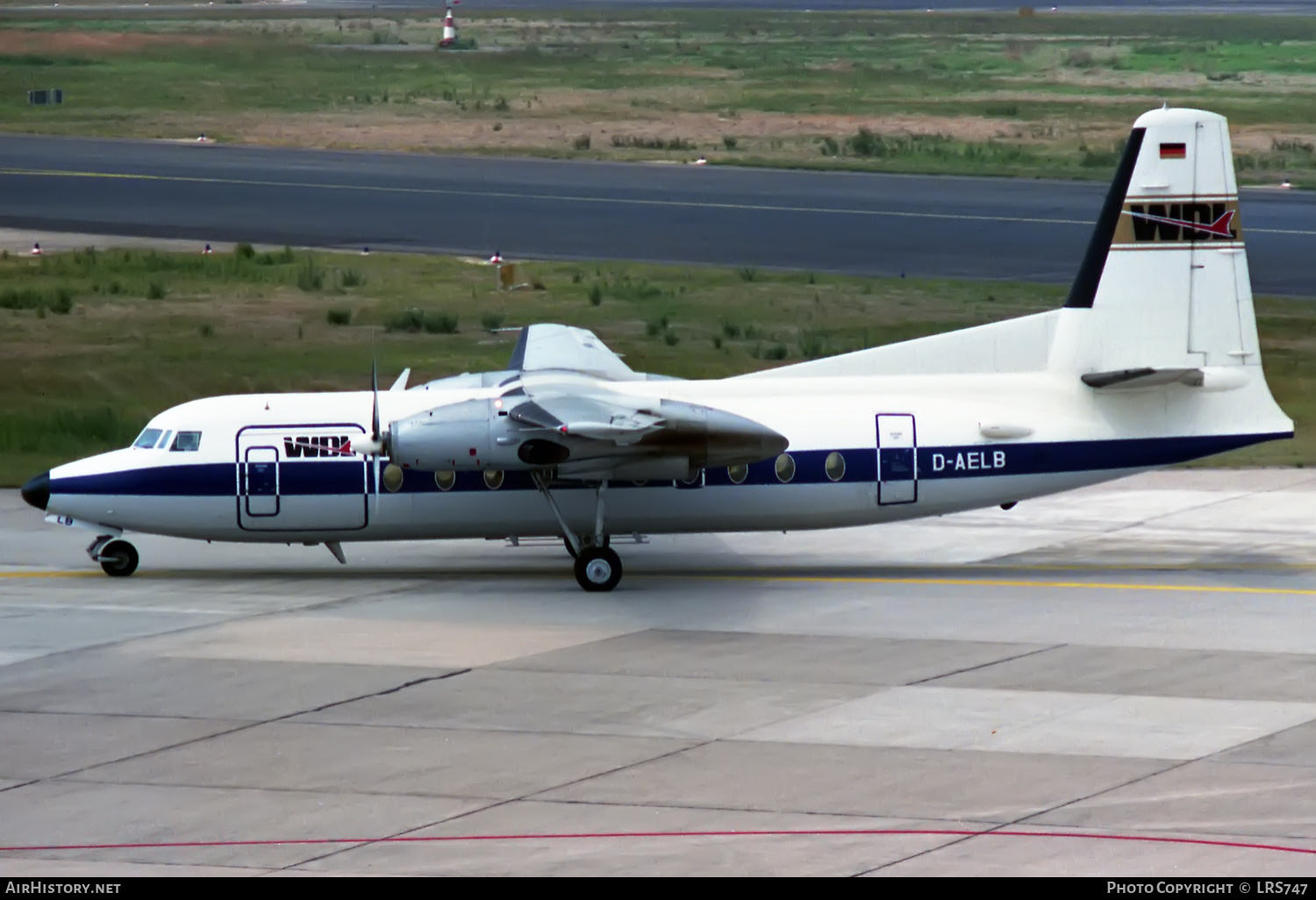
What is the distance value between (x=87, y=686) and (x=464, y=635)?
469cm

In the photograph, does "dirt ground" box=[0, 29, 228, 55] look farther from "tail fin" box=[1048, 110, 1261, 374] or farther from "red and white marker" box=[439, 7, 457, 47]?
"tail fin" box=[1048, 110, 1261, 374]

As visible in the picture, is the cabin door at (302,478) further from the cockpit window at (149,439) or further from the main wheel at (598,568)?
the main wheel at (598,568)

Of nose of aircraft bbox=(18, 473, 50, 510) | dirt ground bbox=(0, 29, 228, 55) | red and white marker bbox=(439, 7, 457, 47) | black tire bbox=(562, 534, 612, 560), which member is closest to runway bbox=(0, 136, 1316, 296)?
dirt ground bbox=(0, 29, 228, 55)

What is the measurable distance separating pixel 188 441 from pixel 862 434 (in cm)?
955

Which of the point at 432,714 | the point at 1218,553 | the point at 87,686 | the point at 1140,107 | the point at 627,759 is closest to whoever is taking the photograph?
the point at 627,759

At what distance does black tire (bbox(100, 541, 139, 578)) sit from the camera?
1107 inches

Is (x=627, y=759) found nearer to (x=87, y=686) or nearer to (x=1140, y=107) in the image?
(x=87, y=686)

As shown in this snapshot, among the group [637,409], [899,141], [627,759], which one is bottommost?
[627,759]

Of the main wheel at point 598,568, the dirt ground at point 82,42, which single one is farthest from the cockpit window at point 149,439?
the dirt ground at point 82,42

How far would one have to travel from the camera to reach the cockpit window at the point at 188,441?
27125 millimetres

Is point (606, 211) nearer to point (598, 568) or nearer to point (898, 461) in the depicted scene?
point (898, 461)

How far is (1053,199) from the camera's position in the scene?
223 ft

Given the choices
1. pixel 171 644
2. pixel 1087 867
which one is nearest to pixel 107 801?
pixel 171 644

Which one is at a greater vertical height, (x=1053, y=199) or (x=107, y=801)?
(x=1053, y=199)
